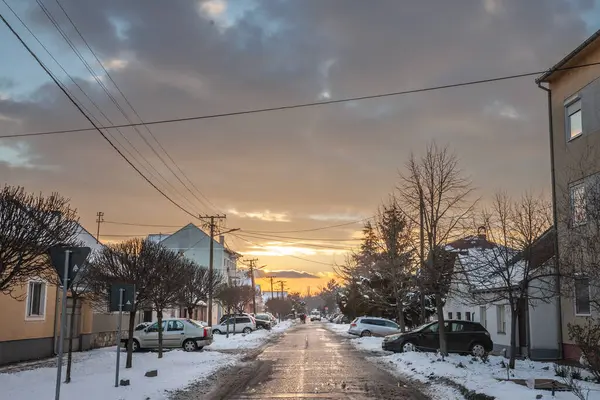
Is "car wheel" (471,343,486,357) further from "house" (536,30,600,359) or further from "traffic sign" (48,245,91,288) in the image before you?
"traffic sign" (48,245,91,288)

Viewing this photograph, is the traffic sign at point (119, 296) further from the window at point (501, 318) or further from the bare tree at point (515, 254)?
the window at point (501, 318)

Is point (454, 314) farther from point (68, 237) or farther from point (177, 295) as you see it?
point (68, 237)

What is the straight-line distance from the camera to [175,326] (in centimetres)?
2855

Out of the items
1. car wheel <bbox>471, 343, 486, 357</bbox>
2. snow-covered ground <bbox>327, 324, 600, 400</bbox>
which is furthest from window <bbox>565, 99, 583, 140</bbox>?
car wheel <bbox>471, 343, 486, 357</bbox>

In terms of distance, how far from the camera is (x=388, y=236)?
3244 centimetres

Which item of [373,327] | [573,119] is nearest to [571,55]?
[573,119]

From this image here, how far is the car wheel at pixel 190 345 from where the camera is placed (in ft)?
92.1

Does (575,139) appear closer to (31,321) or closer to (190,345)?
(190,345)

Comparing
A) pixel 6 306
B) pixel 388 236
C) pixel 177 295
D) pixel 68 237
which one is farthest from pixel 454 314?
pixel 68 237

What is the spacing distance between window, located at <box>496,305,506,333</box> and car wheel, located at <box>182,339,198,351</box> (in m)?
14.2

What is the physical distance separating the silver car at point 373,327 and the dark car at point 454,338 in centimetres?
1833

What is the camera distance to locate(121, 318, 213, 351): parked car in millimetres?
28188

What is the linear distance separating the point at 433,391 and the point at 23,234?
9.50 metres

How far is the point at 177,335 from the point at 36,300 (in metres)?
7.13
